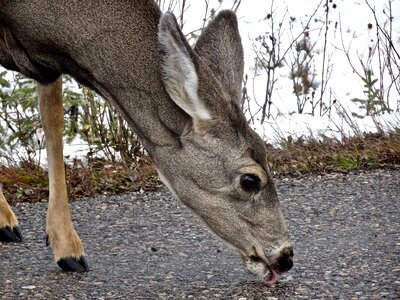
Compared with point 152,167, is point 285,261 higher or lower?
lower

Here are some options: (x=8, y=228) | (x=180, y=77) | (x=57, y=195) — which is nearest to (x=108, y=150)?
(x=8, y=228)

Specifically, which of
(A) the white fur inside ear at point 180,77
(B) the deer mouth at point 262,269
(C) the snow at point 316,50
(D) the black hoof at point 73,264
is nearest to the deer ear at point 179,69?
(A) the white fur inside ear at point 180,77

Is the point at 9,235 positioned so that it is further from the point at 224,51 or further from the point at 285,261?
the point at 285,261

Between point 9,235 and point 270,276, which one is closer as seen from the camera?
point 270,276

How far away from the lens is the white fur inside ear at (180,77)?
5.45 m

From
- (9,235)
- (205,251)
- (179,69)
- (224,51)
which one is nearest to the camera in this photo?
(179,69)

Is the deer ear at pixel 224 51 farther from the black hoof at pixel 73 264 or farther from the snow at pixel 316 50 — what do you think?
the snow at pixel 316 50

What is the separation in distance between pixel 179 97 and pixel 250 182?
53 cm

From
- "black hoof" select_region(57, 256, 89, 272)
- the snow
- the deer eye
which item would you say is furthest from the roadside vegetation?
the deer eye

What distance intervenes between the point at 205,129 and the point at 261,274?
29.0 inches

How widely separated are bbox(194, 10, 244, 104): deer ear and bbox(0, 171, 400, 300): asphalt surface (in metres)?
0.96

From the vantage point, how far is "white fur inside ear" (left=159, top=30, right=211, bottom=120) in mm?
5445

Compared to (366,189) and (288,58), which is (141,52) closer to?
(366,189)

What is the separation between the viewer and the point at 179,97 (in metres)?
5.69
